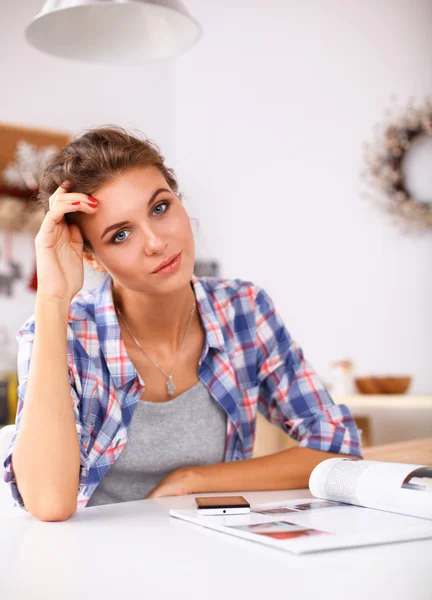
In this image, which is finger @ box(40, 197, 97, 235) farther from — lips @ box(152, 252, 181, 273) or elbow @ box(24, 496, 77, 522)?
elbow @ box(24, 496, 77, 522)

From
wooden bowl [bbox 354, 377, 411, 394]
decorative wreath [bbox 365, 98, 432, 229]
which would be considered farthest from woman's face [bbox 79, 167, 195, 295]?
decorative wreath [bbox 365, 98, 432, 229]

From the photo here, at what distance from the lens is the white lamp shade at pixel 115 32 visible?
1.59 metres

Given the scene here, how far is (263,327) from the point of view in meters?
1.63

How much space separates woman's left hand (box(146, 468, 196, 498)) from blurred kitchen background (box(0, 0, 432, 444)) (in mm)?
1713

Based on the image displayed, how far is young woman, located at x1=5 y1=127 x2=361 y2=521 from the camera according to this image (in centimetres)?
124

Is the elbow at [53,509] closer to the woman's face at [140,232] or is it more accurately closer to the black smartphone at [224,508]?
the black smartphone at [224,508]

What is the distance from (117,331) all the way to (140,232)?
0.71 feet

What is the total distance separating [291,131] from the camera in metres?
3.71

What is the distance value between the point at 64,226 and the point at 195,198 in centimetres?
272

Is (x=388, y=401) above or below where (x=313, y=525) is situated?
below

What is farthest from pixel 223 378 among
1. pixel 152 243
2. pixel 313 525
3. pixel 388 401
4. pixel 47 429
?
pixel 388 401

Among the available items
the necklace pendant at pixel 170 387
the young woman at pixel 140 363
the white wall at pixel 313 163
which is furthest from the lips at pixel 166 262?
the white wall at pixel 313 163

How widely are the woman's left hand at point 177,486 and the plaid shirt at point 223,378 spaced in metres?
0.13

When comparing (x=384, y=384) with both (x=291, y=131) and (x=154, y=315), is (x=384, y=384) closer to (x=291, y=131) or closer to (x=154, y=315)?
(x=291, y=131)
